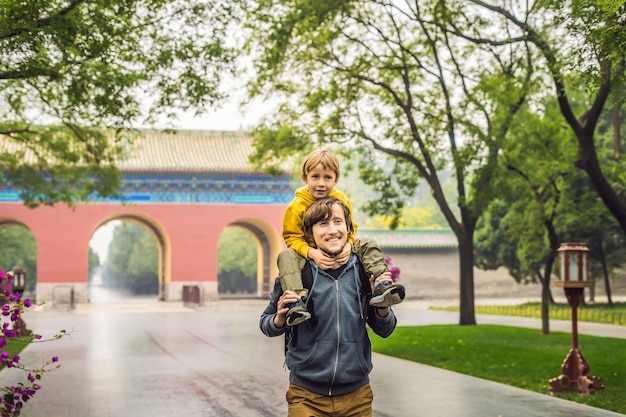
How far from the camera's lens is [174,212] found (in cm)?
3638

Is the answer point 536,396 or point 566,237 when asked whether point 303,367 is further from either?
point 566,237

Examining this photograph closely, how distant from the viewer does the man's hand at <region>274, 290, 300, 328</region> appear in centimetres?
352

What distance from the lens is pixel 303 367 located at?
145 inches

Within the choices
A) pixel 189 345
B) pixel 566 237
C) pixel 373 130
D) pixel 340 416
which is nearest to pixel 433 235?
pixel 566 237

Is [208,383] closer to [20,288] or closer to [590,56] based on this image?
[590,56]

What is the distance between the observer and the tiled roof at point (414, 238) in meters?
40.7

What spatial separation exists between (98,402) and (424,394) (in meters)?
3.72

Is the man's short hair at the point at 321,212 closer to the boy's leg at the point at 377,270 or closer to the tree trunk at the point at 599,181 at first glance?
the boy's leg at the point at 377,270

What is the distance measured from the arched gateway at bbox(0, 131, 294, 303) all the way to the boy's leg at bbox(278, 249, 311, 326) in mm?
32115

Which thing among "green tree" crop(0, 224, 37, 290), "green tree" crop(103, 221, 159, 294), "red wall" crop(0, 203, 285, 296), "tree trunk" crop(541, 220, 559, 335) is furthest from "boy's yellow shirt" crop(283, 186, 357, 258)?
"green tree" crop(103, 221, 159, 294)

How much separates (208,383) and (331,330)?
7.65 metres

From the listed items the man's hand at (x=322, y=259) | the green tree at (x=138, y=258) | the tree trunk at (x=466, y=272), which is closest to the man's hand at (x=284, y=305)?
the man's hand at (x=322, y=259)

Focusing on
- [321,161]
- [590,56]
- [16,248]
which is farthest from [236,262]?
[321,161]

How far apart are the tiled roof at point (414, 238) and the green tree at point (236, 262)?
8459mm
